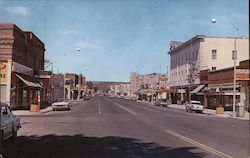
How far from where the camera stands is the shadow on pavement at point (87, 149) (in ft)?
40.8

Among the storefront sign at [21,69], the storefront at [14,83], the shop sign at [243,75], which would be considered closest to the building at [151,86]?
the storefront sign at [21,69]

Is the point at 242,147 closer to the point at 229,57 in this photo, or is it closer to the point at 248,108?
the point at 248,108

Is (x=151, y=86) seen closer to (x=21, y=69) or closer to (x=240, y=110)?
(x=21, y=69)

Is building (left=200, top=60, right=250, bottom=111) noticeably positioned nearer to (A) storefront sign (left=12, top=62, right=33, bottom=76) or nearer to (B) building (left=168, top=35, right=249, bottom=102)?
(B) building (left=168, top=35, right=249, bottom=102)

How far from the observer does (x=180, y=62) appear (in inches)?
3674

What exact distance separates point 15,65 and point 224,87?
30236mm

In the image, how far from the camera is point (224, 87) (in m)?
61.1

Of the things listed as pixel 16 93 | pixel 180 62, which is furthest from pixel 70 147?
pixel 180 62

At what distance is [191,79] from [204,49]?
641 cm

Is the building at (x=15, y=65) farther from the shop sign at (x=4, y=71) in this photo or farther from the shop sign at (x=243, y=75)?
the shop sign at (x=243, y=75)

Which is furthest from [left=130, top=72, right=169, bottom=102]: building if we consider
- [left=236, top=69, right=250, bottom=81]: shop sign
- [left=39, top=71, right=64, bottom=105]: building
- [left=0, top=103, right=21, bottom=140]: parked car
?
[left=0, top=103, right=21, bottom=140]: parked car

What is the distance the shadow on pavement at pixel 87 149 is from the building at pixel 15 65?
88.8 ft

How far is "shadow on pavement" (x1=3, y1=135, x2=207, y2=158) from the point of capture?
12422mm

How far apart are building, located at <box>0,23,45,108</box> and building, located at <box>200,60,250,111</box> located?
2390cm
